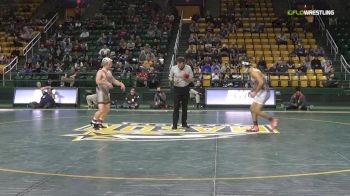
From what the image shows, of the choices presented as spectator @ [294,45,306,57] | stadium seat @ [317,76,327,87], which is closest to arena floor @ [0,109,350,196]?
stadium seat @ [317,76,327,87]

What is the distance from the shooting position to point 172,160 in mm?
7520

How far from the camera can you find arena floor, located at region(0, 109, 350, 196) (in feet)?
18.9

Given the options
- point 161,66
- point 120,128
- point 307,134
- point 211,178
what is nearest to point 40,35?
point 161,66

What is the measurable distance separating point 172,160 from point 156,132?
3621 millimetres

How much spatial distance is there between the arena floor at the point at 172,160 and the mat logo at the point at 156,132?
0.8 inches

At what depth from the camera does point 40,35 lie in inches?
1129

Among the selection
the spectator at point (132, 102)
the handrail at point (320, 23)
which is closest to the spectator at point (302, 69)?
the handrail at point (320, 23)

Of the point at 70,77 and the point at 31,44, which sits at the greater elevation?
Result: the point at 31,44

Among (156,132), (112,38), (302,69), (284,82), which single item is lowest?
(156,132)

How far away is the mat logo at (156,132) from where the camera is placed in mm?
10133

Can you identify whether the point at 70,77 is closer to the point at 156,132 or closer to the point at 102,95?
the point at 102,95

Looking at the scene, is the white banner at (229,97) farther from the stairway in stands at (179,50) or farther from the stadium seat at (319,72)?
the stadium seat at (319,72)

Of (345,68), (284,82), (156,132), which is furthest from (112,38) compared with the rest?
(156,132)

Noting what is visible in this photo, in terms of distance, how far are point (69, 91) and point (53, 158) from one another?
13.6 metres
